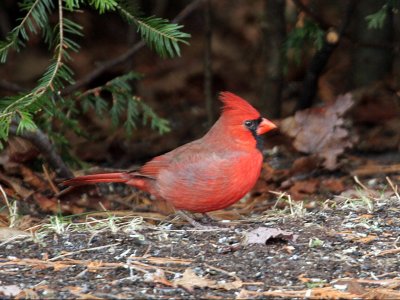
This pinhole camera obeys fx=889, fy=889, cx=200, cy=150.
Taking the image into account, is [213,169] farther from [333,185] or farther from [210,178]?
[333,185]

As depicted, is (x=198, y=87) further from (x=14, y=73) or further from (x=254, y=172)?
(x=254, y=172)

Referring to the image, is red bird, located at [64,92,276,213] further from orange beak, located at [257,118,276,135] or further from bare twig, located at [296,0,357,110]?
bare twig, located at [296,0,357,110]

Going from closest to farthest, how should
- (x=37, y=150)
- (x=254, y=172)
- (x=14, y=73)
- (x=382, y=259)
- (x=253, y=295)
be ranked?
(x=253, y=295) < (x=382, y=259) < (x=254, y=172) < (x=37, y=150) < (x=14, y=73)

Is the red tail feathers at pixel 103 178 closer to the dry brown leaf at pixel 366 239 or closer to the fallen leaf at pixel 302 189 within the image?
the fallen leaf at pixel 302 189

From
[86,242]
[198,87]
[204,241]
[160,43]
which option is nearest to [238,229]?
[204,241]

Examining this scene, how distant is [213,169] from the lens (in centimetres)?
408

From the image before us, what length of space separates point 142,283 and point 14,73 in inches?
188

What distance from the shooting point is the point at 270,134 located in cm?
574

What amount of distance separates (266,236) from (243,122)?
1006 mm

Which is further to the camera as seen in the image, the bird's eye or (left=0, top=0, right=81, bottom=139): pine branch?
the bird's eye

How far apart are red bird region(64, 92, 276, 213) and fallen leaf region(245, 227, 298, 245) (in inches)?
24.1

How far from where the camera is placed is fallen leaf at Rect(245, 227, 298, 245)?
3.42 meters

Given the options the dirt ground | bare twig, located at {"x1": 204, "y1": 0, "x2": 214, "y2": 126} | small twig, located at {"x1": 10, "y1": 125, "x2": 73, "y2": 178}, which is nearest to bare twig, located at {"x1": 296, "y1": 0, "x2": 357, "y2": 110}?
bare twig, located at {"x1": 204, "y1": 0, "x2": 214, "y2": 126}

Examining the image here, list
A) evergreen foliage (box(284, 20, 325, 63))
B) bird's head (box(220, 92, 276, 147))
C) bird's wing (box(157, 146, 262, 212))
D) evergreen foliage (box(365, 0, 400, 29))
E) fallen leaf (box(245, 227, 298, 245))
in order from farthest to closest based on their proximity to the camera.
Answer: evergreen foliage (box(284, 20, 325, 63)) < evergreen foliage (box(365, 0, 400, 29)) < bird's head (box(220, 92, 276, 147)) < bird's wing (box(157, 146, 262, 212)) < fallen leaf (box(245, 227, 298, 245))
